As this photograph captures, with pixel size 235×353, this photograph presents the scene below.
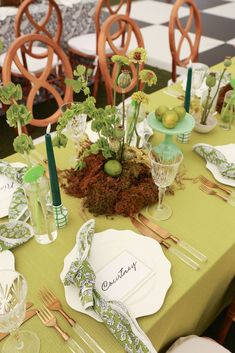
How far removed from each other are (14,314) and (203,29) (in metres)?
4.77

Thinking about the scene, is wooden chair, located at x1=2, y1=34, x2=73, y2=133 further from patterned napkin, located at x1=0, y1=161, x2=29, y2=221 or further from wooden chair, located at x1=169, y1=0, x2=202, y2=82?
wooden chair, located at x1=169, y1=0, x2=202, y2=82

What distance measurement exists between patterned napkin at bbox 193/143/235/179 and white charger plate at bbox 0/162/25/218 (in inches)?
25.3

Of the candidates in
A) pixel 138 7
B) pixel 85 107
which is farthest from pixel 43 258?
pixel 138 7

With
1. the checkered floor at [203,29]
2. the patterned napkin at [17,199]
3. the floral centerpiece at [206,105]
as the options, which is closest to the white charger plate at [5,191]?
the patterned napkin at [17,199]

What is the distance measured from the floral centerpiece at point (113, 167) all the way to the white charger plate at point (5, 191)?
17 cm

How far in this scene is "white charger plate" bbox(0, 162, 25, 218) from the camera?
1030mm

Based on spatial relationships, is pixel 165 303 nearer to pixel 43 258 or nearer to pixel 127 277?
pixel 127 277

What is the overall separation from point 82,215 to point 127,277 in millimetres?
255

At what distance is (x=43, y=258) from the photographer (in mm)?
898

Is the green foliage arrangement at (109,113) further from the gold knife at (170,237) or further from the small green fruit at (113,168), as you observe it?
the gold knife at (170,237)

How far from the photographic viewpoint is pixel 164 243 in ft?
3.06

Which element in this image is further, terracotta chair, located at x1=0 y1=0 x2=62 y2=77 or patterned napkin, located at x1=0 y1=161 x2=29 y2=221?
terracotta chair, located at x1=0 y1=0 x2=62 y2=77

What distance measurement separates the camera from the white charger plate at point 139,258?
79cm

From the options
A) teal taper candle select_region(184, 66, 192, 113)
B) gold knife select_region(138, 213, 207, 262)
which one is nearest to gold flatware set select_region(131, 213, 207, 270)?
gold knife select_region(138, 213, 207, 262)
